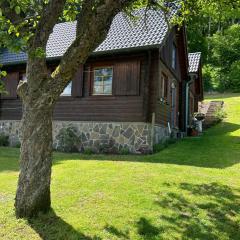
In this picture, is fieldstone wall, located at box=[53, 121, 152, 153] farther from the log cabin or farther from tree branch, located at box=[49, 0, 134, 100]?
tree branch, located at box=[49, 0, 134, 100]

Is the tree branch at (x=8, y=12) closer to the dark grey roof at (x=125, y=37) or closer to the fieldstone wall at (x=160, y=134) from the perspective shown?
the dark grey roof at (x=125, y=37)

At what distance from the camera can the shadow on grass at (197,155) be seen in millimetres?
11695

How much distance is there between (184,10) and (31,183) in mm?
7465

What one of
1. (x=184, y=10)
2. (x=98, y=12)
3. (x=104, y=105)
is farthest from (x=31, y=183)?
(x=104, y=105)

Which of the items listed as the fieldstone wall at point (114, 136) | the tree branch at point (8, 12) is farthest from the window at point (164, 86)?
the tree branch at point (8, 12)

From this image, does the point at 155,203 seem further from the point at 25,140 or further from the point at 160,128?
the point at 160,128

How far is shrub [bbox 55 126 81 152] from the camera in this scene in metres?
15.0

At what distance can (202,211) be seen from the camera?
6.57 m

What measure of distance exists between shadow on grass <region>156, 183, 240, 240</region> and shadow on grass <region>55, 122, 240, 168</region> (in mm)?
3355

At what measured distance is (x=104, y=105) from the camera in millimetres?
14805

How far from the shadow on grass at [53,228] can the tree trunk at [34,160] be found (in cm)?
19

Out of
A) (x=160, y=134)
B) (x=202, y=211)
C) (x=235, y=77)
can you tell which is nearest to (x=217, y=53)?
(x=235, y=77)

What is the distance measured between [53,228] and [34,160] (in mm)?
1101

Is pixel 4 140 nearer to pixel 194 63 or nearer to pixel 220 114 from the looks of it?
pixel 194 63
